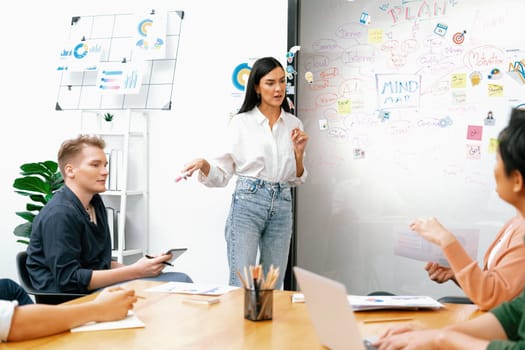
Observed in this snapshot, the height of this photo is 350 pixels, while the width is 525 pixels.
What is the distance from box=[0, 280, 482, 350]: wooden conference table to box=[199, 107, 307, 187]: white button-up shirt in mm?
1300

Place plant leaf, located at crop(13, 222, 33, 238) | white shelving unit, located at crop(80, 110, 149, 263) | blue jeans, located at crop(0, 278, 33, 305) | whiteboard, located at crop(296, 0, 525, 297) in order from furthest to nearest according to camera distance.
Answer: white shelving unit, located at crop(80, 110, 149, 263)
plant leaf, located at crop(13, 222, 33, 238)
whiteboard, located at crop(296, 0, 525, 297)
blue jeans, located at crop(0, 278, 33, 305)

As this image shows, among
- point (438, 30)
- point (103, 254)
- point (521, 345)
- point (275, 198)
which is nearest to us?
point (521, 345)

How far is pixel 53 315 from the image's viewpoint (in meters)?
1.52

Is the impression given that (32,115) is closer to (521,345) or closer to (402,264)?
(402,264)

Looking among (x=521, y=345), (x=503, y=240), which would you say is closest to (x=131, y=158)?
(x=503, y=240)

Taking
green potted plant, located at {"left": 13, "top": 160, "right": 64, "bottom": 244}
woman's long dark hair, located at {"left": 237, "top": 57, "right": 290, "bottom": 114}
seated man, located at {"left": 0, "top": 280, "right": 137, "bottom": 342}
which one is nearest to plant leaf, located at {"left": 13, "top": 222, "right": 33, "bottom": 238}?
green potted plant, located at {"left": 13, "top": 160, "right": 64, "bottom": 244}

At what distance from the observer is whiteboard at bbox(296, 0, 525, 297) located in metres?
3.58

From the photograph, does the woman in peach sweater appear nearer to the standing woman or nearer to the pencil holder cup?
the pencil holder cup

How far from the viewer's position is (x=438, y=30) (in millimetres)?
3689

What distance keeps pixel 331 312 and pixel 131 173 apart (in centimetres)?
318

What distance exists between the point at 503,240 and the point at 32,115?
11.7 ft

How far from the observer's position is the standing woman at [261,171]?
10.4ft

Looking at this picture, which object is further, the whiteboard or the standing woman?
the whiteboard

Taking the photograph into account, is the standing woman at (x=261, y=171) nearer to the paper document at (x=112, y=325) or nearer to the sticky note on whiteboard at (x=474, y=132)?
the sticky note on whiteboard at (x=474, y=132)
